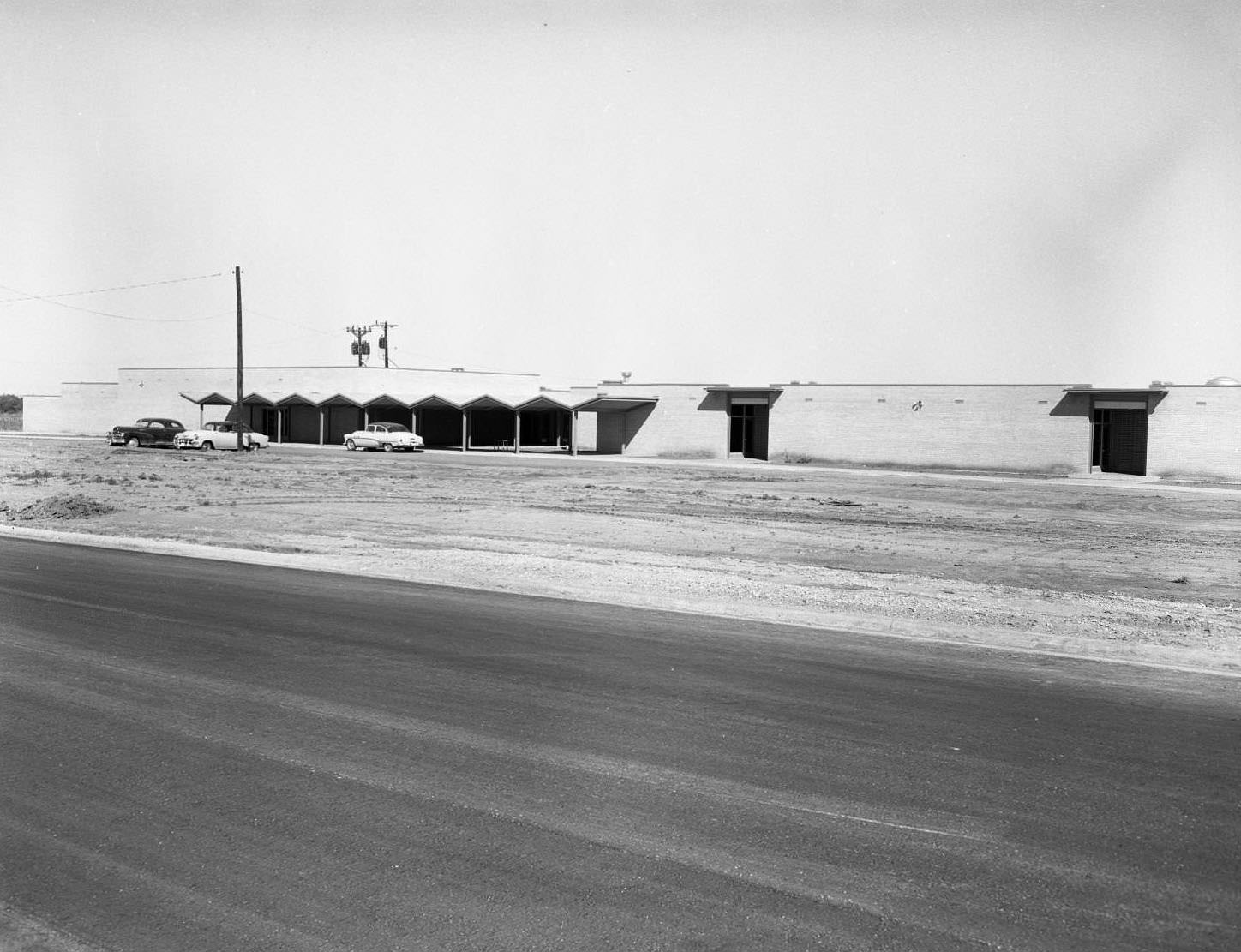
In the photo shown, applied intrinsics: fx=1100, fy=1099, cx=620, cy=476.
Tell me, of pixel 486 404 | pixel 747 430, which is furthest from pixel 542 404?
pixel 747 430

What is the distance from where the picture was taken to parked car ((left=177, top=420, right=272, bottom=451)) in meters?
54.8

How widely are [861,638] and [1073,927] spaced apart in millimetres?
6469

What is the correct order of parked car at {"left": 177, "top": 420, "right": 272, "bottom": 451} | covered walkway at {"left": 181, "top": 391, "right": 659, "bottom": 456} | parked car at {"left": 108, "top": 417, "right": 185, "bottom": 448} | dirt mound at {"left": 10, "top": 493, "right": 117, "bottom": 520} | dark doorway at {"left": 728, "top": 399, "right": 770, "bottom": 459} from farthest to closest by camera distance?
covered walkway at {"left": 181, "top": 391, "right": 659, "bottom": 456}, dark doorway at {"left": 728, "top": 399, "right": 770, "bottom": 459}, parked car at {"left": 108, "top": 417, "right": 185, "bottom": 448}, parked car at {"left": 177, "top": 420, "right": 272, "bottom": 451}, dirt mound at {"left": 10, "top": 493, "right": 117, "bottom": 520}

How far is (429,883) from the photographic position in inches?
185

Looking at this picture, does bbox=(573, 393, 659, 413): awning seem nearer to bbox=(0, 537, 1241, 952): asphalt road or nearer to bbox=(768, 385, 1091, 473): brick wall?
bbox=(768, 385, 1091, 473): brick wall

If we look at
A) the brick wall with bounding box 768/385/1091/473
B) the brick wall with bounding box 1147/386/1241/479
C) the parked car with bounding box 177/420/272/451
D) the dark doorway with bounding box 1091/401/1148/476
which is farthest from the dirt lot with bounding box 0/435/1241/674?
the parked car with bounding box 177/420/272/451

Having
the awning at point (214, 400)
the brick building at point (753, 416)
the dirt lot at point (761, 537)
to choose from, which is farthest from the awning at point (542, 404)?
the awning at point (214, 400)

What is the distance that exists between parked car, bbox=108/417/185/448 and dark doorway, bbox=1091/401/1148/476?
44.0 meters

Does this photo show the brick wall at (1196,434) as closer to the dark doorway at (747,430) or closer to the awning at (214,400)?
the dark doorway at (747,430)

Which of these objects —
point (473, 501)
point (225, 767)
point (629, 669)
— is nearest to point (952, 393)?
point (473, 501)

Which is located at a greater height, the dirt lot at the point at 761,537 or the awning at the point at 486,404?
the awning at the point at 486,404

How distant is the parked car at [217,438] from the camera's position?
54.8m

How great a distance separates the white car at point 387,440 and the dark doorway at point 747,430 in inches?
653

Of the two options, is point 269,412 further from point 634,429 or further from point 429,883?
point 429,883
